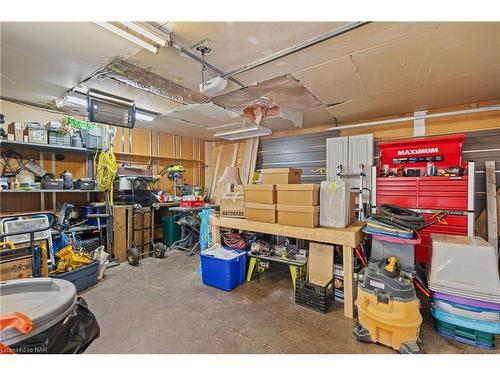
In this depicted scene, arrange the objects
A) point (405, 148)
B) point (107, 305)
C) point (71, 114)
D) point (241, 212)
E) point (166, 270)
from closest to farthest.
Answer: point (107, 305)
point (241, 212)
point (166, 270)
point (405, 148)
point (71, 114)

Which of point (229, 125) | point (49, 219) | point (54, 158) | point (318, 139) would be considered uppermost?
point (229, 125)

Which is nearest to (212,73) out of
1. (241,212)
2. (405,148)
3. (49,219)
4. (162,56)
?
(162,56)

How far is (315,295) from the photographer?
7.89 ft

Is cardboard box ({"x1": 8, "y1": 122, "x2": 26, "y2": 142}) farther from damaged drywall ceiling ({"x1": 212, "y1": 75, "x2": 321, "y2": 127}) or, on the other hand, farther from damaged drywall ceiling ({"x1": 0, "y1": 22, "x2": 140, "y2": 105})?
damaged drywall ceiling ({"x1": 212, "y1": 75, "x2": 321, "y2": 127})

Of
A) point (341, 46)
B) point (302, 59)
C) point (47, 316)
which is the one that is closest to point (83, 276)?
point (47, 316)

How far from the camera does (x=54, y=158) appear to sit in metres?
3.93

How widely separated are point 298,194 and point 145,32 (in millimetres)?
2037

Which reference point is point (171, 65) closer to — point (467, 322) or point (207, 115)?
point (207, 115)

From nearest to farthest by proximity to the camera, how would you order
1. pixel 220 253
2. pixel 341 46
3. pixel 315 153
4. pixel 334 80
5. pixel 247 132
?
pixel 341 46
pixel 334 80
pixel 220 253
pixel 315 153
pixel 247 132

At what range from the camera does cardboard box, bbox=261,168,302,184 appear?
2.81 metres

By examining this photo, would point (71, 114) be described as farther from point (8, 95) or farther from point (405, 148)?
point (405, 148)

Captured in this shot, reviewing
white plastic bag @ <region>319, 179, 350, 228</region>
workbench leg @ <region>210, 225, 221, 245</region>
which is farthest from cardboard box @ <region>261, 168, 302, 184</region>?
workbench leg @ <region>210, 225, 221, 245</region>

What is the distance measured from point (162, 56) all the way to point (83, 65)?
2.91 feet

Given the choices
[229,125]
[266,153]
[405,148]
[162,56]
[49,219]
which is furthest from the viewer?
[266,153]
